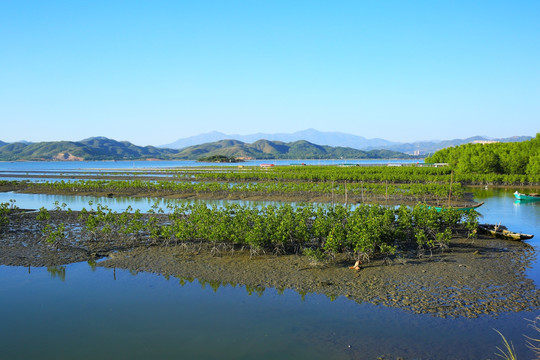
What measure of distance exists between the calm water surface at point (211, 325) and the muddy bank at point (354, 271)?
550 millimetres

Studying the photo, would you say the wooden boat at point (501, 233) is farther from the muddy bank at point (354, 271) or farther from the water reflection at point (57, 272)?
the water reflection at point (57, 272)

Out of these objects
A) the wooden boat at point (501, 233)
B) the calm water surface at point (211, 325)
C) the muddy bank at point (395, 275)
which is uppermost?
the wooden boat at point (501, 233)

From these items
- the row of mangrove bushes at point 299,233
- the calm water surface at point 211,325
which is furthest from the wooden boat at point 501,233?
the calm water surface at point 211,325

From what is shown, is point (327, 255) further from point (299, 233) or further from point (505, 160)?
point (505, 160)

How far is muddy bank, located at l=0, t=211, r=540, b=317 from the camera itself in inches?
501

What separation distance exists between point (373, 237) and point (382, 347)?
676cm

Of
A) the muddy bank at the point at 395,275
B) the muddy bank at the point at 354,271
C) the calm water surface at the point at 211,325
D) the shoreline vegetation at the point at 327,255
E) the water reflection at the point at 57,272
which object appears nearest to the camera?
the calm water surface at the point at 211,325

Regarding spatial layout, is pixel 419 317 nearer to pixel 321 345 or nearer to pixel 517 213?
pixel 321 345

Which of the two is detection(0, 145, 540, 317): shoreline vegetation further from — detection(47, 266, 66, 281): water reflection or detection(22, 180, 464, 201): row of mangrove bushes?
detection(22, 180, 464, 201): row of mangrove bushes

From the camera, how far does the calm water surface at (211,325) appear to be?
10.1 m

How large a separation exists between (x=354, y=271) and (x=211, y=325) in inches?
253

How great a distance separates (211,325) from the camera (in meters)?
11.7

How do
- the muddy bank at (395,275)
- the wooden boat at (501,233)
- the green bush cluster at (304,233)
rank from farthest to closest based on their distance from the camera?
1. the wooden boat at (501,233)
2. the green bush cluster at (304,233)
3. the muddy bank at (395,275)

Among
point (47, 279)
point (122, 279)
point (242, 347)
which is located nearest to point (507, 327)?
point (242, 347)
